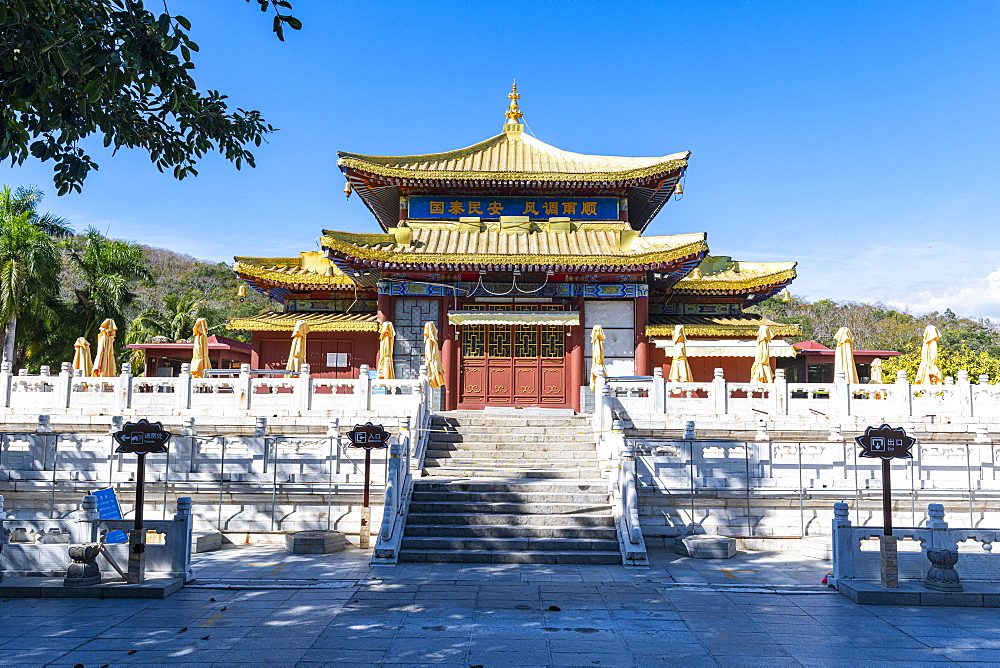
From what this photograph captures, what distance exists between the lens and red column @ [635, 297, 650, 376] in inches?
822

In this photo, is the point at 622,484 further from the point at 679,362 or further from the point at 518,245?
the point at 518,245

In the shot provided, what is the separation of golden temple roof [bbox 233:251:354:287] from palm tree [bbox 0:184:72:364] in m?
11.3

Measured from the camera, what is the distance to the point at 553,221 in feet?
74.9

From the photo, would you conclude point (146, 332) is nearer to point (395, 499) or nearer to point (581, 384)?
point (581, 384)

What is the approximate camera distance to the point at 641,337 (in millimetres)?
21031

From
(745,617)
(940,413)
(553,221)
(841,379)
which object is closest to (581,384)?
(553,221)

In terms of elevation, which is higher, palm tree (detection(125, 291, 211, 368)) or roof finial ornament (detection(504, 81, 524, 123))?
roof finial ornament (detection(504, 81, 524, 123))

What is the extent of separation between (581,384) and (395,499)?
1010cm

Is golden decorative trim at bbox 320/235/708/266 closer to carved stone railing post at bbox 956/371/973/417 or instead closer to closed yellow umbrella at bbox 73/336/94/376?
carved stone railing post at bbox 956/371/973/417

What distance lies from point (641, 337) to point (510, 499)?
9.64m

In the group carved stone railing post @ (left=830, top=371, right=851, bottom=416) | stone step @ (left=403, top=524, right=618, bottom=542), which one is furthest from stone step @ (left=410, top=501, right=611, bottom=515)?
carved stone railing post @ (left=830, top=371, right=851, bottom=416)

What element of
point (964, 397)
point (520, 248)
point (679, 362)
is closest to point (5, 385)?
point (520, 248)

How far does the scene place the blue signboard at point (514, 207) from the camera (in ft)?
76.3

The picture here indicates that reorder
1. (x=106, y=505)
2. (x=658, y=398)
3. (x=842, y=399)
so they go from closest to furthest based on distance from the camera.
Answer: (x=106, y=505), (x=842, y=399), (x=658, y=398)
